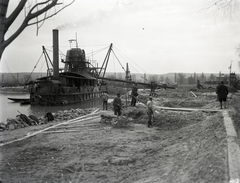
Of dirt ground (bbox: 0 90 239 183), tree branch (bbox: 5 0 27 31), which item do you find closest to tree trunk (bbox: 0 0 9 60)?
tree branch (bbox: 5 0 27 31)

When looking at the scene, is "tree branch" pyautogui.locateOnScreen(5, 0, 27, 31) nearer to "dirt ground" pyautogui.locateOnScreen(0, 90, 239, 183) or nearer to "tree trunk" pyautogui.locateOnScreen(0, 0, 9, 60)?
"tree trunk" pyautogui.locateOnScreen(0, 0, 9, 60)

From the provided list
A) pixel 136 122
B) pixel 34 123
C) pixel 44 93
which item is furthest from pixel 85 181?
pixel 44 93

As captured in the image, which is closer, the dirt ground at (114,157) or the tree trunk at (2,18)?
the tree trunk at (2,18)

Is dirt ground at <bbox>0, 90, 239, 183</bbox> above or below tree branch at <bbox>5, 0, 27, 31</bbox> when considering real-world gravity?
below

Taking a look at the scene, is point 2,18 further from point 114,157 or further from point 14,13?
point 114,157

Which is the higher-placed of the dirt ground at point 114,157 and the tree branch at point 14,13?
the tree branch at point 14,13

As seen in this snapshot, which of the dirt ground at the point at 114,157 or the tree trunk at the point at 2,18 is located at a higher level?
the tree trunk at the point at 2,18

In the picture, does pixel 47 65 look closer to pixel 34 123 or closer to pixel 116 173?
pixel 34 123

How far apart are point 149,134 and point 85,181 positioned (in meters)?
4.74

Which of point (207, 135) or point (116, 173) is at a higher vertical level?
point (207, 135)

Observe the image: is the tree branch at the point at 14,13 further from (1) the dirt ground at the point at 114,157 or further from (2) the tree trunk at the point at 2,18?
(1) the dirt ground at the point at 114,157

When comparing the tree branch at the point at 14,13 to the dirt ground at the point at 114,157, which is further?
the dirt ground at the point at 114,157

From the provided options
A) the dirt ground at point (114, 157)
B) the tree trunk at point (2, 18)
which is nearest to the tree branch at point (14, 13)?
the tree trunk at point (2, 18)

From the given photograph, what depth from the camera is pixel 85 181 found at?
4.94m
